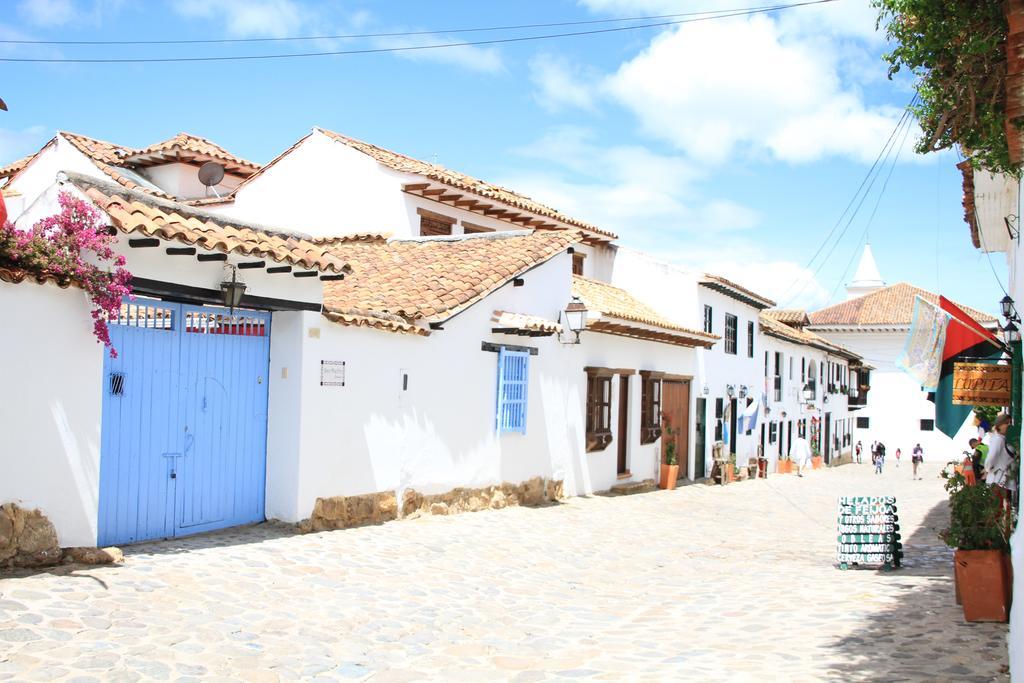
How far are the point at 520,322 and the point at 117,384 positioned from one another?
666cm

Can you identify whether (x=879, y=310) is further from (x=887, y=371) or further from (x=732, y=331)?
(x=732, y=331)

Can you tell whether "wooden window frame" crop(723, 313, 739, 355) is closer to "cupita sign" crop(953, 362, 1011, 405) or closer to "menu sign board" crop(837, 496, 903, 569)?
"menu sign board" crop(837, 496, 903, 569)

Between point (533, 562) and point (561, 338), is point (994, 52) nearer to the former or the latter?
point (533, 562)

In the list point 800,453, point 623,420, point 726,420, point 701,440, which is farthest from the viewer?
point 800,453

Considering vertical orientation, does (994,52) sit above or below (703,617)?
above

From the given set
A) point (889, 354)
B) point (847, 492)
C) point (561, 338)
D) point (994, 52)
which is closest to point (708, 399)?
point (847, 492)

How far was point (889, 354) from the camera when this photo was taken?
169 ft

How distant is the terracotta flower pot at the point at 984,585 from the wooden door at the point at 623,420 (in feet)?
37.6

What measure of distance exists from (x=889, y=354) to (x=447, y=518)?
4533cm

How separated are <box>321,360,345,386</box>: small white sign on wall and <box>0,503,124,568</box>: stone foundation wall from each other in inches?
135

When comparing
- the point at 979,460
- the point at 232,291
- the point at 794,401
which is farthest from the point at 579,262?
the point at 794,401

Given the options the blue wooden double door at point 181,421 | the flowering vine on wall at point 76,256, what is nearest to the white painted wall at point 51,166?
the blue wooden double door at point 181,421

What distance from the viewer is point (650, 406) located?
2058 cm

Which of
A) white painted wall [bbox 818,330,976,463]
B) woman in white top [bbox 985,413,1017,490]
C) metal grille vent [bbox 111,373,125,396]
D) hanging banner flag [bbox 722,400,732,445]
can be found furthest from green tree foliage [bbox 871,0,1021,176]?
white painted wall [bbox 818,330,976,463]
